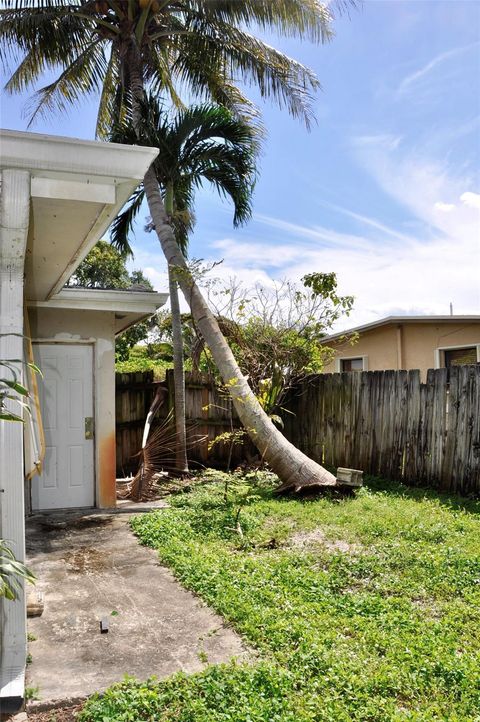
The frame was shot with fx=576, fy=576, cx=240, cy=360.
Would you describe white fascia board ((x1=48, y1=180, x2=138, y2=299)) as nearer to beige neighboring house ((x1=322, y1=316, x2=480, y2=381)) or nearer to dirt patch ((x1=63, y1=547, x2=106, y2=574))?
dirt patch ((x1=63, y1=547, x2=106, y2=574))

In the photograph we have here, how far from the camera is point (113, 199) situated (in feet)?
11.6

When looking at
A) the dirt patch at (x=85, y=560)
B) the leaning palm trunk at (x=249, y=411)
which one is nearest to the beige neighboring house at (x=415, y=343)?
the leaning palm trunk at (x=249, y=411)

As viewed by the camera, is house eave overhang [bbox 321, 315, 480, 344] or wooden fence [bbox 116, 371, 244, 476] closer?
wooden fence [bbox 116, 371, 244, 476]

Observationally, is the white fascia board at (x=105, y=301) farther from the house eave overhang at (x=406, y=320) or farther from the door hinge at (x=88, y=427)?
the house eave overhang at (x=406, y=320)

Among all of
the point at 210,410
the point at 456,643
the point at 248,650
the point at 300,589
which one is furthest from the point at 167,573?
the point at 210,410

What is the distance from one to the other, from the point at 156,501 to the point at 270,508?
1.97 metres

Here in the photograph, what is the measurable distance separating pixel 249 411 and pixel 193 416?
2557 millimetres

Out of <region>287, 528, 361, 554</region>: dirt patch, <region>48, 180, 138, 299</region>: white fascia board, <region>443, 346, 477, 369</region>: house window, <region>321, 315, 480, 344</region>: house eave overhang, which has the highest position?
<region>321, 315, 480, 344</region>: house eave overhang

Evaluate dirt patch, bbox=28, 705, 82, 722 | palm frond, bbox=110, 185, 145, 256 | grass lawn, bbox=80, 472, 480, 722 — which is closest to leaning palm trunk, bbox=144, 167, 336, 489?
grass lawn, bbox=80, 472, 480, 722

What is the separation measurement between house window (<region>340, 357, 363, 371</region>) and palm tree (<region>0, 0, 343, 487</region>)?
705cm

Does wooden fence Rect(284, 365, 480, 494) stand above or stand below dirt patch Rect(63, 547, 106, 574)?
above

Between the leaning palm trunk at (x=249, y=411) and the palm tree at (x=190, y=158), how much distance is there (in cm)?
37

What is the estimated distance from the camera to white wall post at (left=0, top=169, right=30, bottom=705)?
10.2 ft

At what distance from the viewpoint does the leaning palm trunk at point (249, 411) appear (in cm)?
776
